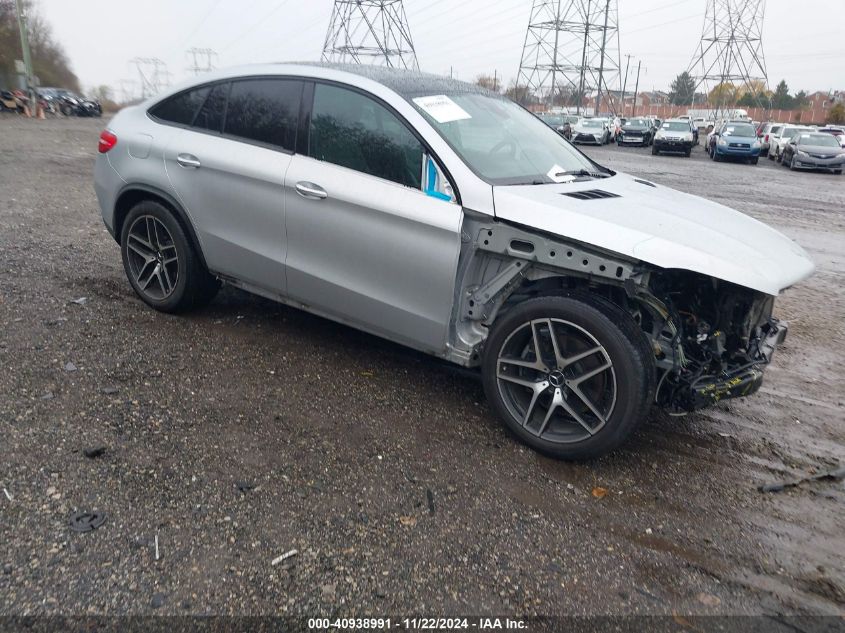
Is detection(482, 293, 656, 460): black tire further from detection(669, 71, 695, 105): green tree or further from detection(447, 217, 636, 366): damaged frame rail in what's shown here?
detection(669, 71, 695, 105): green tree

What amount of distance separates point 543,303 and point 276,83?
2340mm

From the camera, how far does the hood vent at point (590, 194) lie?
3691 millimetres

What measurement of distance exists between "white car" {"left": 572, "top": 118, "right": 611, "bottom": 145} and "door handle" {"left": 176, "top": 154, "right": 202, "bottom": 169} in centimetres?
3297

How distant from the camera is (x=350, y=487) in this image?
10.2ft

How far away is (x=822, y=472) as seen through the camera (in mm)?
3529

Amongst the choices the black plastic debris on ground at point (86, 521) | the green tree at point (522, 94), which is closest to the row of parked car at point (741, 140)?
the black plastic debris on ground at point (86, 521)

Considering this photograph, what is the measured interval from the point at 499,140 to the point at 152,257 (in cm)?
263

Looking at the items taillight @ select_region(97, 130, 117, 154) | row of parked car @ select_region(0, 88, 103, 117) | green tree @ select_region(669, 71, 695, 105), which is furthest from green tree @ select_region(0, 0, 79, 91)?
green tree @ select_region(669, 71, 695, 105)

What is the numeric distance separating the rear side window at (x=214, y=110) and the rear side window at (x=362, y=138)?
813 mm

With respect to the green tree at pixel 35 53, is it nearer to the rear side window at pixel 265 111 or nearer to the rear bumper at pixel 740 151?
the rear bumper at pixel 740 151

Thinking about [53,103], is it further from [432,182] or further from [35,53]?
[432,182]

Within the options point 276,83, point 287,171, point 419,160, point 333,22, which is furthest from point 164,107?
point 333,22

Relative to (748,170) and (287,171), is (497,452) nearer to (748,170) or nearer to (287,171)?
(287,171)

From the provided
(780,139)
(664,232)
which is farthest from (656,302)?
(780,139)
